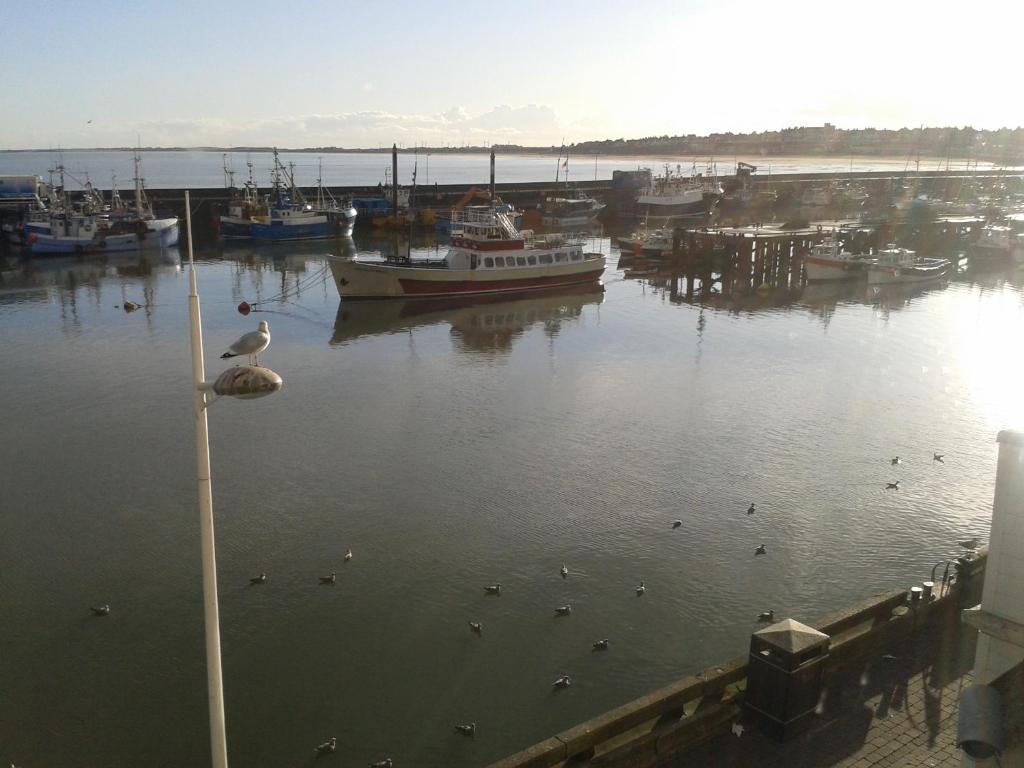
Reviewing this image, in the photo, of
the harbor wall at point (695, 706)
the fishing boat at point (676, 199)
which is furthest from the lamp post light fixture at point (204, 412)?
the fishing boat at point (676, 199)

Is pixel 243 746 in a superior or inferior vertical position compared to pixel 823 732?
inferior

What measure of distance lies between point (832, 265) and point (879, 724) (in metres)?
41.8

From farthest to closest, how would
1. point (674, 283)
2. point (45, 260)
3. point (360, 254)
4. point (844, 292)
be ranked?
1. point (360, 254)
2. point (45, 260)
3. point (674, 283)
4. point (844, 292)

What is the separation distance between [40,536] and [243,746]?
7539mm

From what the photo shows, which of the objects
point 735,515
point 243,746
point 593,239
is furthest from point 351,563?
point 593,239

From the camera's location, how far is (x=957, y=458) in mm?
19719

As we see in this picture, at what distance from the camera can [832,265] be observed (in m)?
47.2

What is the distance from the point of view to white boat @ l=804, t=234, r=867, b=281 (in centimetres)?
4716

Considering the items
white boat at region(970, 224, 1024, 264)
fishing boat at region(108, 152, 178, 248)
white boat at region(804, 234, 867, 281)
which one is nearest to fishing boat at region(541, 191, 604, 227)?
fishing boat at region(108, 152, 178, 248)

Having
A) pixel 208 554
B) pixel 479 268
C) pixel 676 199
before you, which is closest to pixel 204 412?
pixel 208 554

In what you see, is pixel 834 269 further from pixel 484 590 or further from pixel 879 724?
pixel 879 724

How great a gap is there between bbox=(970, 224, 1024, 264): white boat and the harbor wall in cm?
5241

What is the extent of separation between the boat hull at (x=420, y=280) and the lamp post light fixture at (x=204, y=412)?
33.1 metres

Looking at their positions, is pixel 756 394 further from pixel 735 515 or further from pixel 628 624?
pixel 628 624
